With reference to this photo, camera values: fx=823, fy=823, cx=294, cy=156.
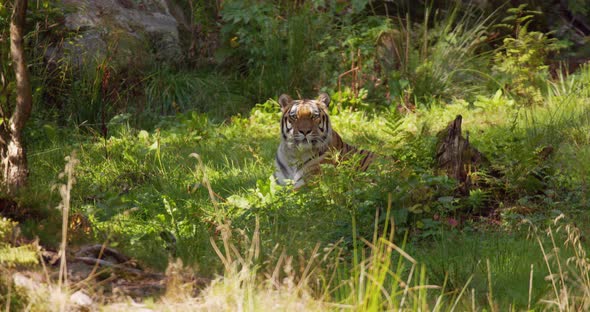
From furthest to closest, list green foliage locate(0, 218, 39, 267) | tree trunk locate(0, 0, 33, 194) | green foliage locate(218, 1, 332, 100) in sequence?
green foliage locate(218, 1, 332, 100) → tree trunk locate(0, 0, 33, 194) → green foliage locate(0, 218, 39, 267)

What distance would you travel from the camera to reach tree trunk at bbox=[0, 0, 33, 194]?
5473mm

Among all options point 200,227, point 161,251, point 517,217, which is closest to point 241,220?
point 200,227

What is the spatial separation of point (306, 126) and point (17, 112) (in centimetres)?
245

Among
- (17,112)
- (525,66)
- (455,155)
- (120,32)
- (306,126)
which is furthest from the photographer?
(120,32)

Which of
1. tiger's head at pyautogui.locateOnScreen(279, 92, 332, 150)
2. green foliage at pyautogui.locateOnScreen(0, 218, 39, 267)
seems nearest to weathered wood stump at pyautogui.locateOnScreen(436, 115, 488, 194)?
tiger's head at pyautogui.locateOnScreen(279, 92, 332, 150)

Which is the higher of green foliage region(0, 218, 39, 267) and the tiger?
green foliage region(0, 218, 39, 267)

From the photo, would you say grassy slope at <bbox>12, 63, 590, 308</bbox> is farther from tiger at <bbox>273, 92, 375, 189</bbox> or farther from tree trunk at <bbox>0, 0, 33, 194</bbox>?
tiger at <bbox>273, 92, 375, 189</bbox>

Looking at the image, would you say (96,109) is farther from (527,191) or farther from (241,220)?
(527,191)

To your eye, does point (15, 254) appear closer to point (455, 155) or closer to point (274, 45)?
point (455, 155)

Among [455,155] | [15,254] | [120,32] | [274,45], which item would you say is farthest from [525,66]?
[15,254]

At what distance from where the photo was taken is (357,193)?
5723 millimetres

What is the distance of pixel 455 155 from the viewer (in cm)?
618

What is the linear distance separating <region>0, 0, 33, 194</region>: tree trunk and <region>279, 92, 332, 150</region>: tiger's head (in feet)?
7.61

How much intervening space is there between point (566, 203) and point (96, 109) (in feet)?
18.9
